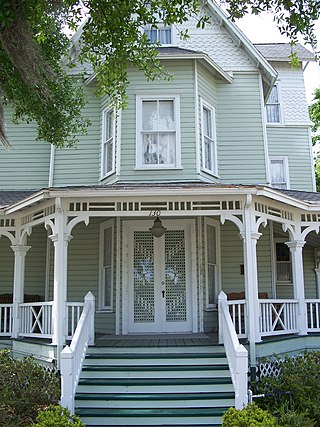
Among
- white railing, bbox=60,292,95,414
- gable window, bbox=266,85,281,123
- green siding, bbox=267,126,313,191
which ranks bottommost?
white railing, bbox=60,292,95,414

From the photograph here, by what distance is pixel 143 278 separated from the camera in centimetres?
1148

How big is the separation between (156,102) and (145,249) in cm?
364

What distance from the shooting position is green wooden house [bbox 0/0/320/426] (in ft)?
28.2

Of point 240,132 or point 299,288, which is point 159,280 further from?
point 240,132

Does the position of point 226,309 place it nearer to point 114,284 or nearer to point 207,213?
point 207,213

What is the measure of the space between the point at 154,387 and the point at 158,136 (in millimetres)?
5983

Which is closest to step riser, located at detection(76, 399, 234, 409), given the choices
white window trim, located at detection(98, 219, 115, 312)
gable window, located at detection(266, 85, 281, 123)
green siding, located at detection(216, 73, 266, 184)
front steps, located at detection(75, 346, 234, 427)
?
front steps, located at detection(75, 346, 234, 427)

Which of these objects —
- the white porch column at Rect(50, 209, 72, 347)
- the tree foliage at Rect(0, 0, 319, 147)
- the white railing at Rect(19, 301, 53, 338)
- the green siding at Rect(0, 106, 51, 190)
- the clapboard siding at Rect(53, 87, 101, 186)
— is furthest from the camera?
the green siding at Rect(0, 106, 51, 190)

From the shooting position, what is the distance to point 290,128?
17.5 meters

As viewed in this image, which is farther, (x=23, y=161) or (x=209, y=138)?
(x=23, y=161)

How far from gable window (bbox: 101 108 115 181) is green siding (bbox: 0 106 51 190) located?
6.44ft

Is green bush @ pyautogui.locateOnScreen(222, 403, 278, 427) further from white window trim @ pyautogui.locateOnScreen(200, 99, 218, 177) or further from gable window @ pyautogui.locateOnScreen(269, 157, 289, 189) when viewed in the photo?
gable window @ pyautogui.locateOnScreen(269, 157, 289, 189)

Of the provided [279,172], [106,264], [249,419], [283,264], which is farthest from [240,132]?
[249,419]

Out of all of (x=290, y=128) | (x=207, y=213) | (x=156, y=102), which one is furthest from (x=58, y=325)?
(x=290, y=128)
